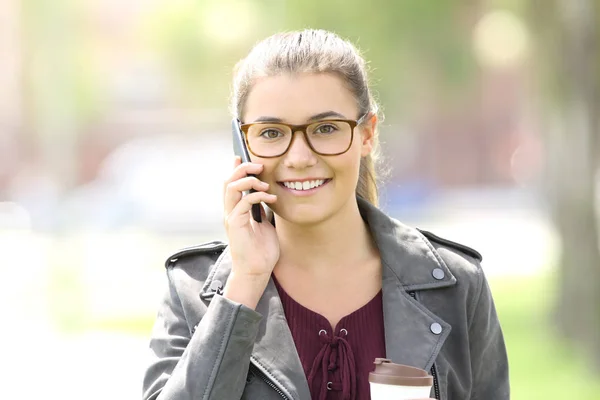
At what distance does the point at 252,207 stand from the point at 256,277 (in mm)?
233

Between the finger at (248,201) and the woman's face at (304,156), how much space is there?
49 millimetres

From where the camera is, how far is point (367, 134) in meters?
3.42

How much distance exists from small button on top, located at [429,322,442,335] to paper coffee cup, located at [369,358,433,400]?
0.56m

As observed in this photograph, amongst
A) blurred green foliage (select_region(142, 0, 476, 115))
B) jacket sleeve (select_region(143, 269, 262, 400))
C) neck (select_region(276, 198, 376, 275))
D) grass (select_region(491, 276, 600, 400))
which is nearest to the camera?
jacket sleeve (select_region(143, 269, 262, 400))

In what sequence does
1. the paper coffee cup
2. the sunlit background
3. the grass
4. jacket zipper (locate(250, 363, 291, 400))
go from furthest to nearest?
1. the sunlit background
2. the grass
3. jacket zipper (locate(250, 363, 291, 400))
4. the paper coffee cup

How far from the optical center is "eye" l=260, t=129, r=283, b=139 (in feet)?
10.2

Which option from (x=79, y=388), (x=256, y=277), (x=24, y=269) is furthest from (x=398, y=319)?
(x=24, y=269)

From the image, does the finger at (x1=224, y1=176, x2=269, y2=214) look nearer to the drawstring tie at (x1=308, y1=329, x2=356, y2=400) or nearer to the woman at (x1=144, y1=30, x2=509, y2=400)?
the woman at (x1=144, y1=30, x2=509, y2=400)

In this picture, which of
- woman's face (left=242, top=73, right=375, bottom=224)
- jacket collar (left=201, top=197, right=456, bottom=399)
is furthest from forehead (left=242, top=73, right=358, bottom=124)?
jacket collar (left=201, top=197, right=456, bottom=399)

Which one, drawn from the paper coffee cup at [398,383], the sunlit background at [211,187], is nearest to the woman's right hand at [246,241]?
the paper coffee cup at [398,383]

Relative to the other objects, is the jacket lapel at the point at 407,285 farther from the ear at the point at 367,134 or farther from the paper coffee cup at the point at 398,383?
the paper coffee cup at the point at 398,383

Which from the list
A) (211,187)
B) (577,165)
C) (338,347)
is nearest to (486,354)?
(338,347)

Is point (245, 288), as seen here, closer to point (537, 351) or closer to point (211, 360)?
point (211, 360)

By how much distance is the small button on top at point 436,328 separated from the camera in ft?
10.3
